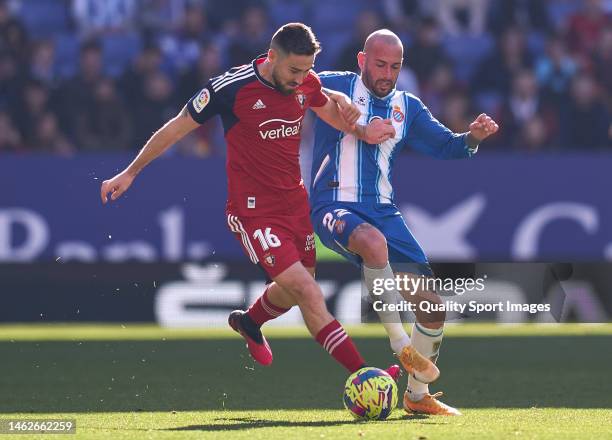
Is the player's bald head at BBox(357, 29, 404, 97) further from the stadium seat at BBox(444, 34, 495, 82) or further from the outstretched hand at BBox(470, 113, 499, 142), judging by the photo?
the stadium seat at BBox(444, 34, 495, 82)

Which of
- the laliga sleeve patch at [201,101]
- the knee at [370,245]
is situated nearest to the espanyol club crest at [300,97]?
the laliga sleeve patch at [201,101]

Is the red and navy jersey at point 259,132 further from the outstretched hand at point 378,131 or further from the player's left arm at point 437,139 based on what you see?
the player's left arm at point 437,139

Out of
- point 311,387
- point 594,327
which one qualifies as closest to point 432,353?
point 311,387

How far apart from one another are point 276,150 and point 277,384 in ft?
6.41

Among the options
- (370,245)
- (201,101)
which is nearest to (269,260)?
(370,245)

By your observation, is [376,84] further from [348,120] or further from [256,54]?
[256,54]

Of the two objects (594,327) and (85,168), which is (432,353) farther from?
(85,168)

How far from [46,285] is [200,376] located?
517 centimetres

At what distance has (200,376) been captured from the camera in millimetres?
9562

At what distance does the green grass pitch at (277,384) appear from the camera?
6.86 metres

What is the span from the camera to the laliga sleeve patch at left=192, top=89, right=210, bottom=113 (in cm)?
762

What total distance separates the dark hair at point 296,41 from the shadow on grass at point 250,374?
2066mm

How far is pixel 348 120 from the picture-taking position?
26.4 feet

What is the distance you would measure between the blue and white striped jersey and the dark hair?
98 centimetres
